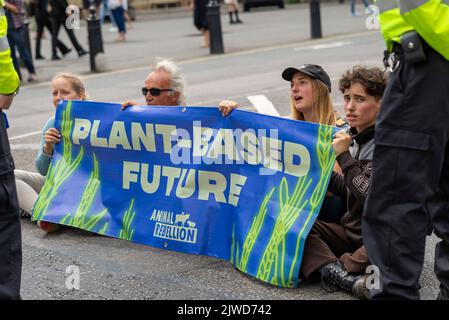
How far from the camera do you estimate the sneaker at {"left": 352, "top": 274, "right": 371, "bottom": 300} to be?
424 cm

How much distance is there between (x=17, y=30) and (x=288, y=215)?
10.7 m

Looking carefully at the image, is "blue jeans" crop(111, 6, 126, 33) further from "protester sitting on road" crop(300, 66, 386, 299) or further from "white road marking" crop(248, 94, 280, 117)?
"protester sitting on road" crop(300, 66, 386, 299)

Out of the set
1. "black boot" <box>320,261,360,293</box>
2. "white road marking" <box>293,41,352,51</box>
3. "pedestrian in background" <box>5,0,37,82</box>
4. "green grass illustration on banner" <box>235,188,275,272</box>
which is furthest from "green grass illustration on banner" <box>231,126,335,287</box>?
"white road marking" <box>293,41,352,51</box>

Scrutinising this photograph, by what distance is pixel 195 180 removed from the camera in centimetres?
522

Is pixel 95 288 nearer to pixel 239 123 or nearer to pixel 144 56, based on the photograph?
pixel 239 123

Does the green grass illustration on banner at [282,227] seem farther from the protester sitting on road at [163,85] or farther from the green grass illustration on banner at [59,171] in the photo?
the green grass illustration on banner at [59,171]

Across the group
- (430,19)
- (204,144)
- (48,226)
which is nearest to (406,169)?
(430,19)

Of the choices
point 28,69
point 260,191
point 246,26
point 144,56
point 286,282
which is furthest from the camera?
point 246,26

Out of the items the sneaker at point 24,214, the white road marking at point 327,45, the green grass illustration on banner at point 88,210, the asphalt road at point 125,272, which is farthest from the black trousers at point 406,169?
the white road marking at point 327,45

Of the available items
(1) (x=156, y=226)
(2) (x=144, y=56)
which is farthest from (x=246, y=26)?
(1) (x=156, y=226)

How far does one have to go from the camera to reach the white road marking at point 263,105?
9.65 m

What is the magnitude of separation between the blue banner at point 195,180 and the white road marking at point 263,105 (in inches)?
156

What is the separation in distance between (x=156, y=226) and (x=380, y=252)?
6.60ft

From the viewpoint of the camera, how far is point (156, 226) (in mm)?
5324
